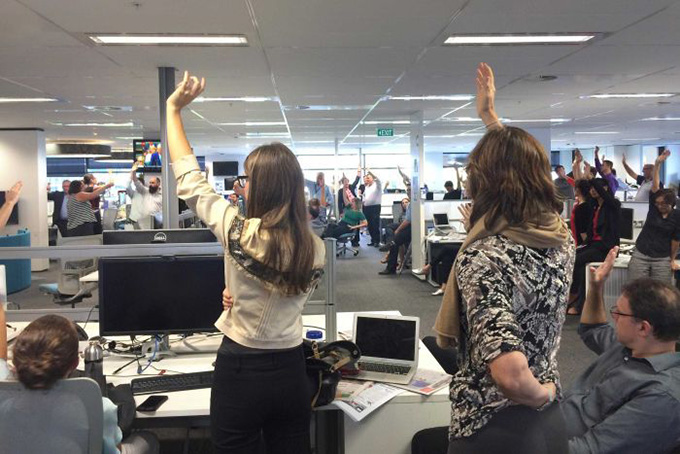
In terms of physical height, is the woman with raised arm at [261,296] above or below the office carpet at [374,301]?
above

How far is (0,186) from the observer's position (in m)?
9.99

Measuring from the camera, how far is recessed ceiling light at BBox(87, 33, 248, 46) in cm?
425

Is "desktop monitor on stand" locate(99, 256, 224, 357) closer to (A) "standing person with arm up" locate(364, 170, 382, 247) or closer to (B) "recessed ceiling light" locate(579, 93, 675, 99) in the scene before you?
(B) "recessed ceiling light" locate(579, 93, 675, 99)

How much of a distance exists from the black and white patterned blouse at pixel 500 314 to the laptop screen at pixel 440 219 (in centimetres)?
761

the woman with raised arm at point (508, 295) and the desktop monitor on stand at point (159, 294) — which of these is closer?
the woman with raised arm at point (508, 295)

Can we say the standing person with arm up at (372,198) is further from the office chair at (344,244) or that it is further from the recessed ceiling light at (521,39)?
the recessed ceiling light at (521,39)

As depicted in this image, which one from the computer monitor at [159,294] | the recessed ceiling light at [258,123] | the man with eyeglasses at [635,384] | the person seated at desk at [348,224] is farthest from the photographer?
the recessed ceiling light at [258,123]

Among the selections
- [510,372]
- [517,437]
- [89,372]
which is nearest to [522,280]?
[510,372]

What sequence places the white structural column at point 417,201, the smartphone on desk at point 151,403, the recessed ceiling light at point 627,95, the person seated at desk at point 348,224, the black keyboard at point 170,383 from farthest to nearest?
1. the person seated at desk at point 348,224
2. the white structural column at point 417,201
3. the recessed ceiling light at point 627,95
4. the black keyboard at point 170,383
5. the smartphone on desk at point 151,403

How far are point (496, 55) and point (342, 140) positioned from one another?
34.8ft

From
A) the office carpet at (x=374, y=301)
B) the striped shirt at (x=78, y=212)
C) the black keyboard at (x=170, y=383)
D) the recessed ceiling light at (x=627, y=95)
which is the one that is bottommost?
the office carpet at (x=374, y=301)

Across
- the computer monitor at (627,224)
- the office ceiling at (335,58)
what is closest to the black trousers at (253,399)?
the office ceiling at (335,58)

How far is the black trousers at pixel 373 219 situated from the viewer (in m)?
12.2

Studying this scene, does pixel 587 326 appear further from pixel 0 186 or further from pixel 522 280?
pixel 0 186
